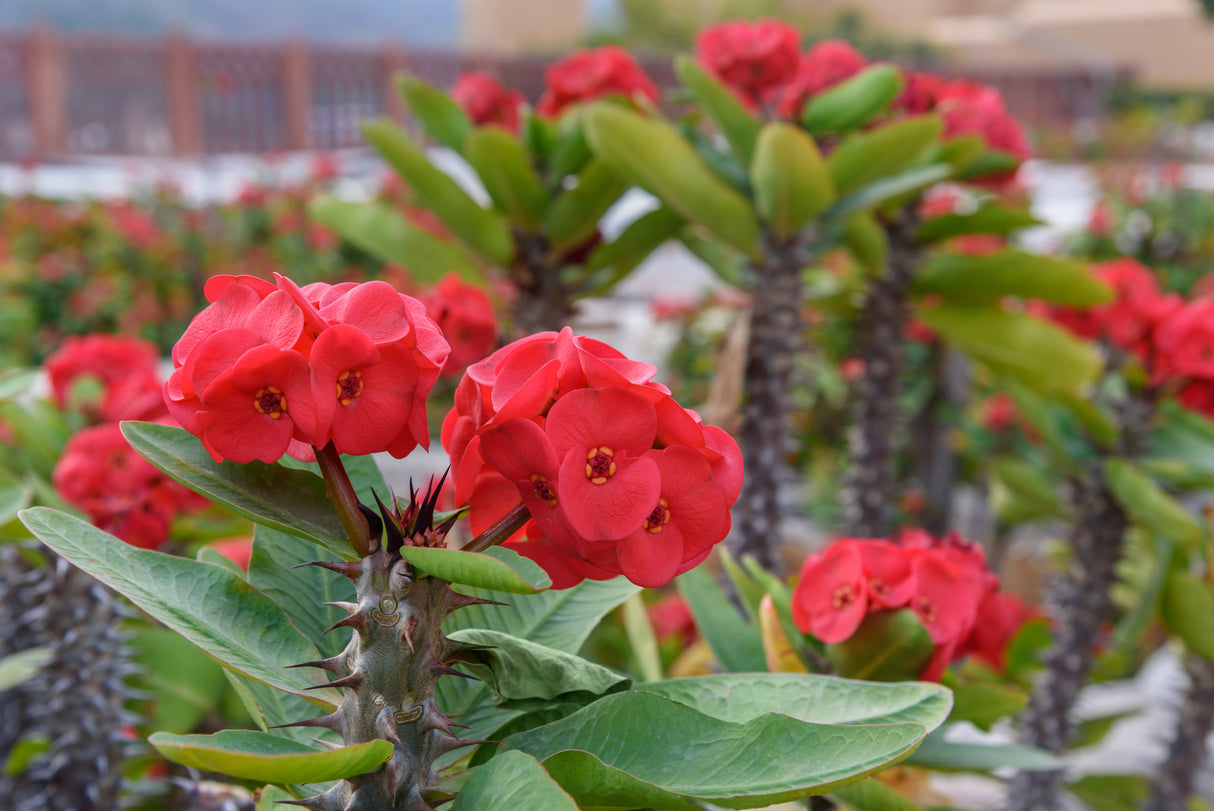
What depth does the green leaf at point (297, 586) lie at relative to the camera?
608 millimetres

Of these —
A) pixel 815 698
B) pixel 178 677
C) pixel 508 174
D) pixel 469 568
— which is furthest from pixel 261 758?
pixel 508 174

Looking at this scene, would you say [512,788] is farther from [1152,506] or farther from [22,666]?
[1152,506]

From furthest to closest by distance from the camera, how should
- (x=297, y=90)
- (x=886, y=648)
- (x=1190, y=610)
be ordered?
1. (x=297, y=90)
2. (x=1190, y=610)
3. (x=886, y=648)

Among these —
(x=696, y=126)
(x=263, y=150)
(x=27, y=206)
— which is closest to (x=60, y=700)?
(x=696, y=126)

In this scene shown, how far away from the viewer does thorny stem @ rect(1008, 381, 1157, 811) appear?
1.48 metres

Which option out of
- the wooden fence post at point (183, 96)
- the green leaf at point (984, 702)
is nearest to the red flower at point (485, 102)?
the green leaf at point (984, 702)

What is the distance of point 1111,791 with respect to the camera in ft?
5.86

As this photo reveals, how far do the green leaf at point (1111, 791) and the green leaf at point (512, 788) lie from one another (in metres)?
1.62

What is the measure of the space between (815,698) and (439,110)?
3.32 ft

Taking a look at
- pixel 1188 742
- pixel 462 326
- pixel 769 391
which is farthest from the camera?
pixel 1188 742

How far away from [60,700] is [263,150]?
16.3 meters

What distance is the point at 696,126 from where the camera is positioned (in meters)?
1.36

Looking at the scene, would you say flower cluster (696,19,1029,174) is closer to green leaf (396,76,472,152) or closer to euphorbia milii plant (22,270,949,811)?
green leaf (396,76,472,152)

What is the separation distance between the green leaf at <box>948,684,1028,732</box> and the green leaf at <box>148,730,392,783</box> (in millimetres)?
503
